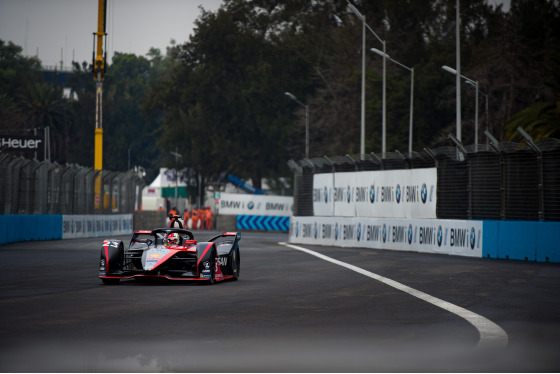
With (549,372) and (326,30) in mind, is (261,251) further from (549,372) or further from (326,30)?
(326,30)

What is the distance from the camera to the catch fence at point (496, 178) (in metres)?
23.4

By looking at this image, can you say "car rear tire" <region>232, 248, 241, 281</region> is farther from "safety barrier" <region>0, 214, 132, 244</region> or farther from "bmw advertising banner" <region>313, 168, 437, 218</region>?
"safety barrier" <region>0, 214, 132, 244</region>

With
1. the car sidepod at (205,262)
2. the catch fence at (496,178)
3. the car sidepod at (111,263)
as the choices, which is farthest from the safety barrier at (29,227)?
the car sidepod at (205,262)

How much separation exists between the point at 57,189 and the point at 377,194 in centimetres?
1240

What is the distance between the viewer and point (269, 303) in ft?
40.9

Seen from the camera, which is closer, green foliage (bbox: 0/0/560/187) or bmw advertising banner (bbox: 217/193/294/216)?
green foliage (bbox: 0/0/560/187)

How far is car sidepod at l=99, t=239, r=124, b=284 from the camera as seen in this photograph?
15.5 meters

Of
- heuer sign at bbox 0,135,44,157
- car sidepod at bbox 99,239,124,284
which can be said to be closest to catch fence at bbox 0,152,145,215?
heuer sign at bbox 0,135,44,157

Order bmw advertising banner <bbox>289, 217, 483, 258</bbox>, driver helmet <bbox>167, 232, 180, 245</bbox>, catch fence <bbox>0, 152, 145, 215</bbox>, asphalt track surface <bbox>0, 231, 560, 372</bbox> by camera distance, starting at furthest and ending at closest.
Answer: catch fence <bbox>0, 152, 145, 215</bbox>, bmw advertising banner <bbox>289, 217, 483, 258</bbox>, driver helmet <bbox>167, 232, 180, 245</bbox>, asphalt track surface <bbox>0, 231, 560, 372</bbox>

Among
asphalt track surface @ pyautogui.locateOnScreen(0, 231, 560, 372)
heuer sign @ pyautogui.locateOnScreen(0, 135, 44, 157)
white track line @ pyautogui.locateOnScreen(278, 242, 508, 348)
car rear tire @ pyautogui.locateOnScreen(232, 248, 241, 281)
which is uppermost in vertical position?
heuer sign @ pyautogui.locateOnScreen(0, 135, 44, 157)

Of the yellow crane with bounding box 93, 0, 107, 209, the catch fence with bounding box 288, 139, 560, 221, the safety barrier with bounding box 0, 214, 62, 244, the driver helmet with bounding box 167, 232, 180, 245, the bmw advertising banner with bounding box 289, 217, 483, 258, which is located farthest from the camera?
the yellow crane with bounding box 93, 0, 107, 209

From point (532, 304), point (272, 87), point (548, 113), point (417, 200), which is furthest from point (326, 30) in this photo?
point (532, 304)

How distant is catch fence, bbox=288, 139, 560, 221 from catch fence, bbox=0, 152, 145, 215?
38.9 feet

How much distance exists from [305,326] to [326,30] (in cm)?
6138
